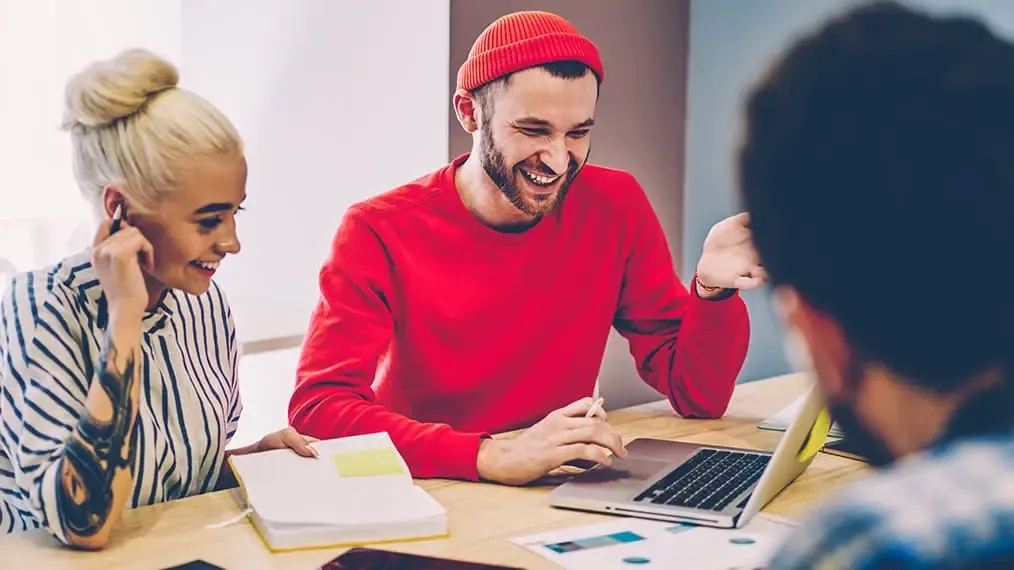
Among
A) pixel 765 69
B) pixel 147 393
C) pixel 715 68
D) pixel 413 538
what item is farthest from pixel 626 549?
pixel 715 68

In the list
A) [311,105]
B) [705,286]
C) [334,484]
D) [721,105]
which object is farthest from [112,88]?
[721,105]

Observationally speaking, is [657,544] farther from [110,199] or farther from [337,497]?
[110,199]

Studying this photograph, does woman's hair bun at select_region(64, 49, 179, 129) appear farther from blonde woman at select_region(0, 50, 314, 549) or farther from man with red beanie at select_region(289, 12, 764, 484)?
man with red beanie at select_region(289, 12, 764, 484)

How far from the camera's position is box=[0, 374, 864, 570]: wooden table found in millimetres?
1177

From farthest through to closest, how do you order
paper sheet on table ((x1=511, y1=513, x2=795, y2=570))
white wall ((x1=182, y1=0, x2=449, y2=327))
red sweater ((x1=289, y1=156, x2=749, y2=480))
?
white wall ((x1=182, y1=0, x2=449, y2=327)), red sweater ((x1=289, y1=156, x2=749, y2=480)), paper sheet on table ((x1=511, y1=513, x2=795, y2=570))

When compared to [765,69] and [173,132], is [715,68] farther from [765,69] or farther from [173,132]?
[765,69]

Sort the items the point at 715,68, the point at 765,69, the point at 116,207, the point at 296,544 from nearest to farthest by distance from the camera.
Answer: the point at 765,69 < the point at 296,544 < the point at 116,207 < the point at 715,68

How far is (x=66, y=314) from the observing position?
1.27m

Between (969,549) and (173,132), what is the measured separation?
3.50 ft

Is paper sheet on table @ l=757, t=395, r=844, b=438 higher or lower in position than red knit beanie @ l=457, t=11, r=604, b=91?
lower

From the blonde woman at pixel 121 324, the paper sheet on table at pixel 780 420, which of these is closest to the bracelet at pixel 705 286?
the paper sheet on table at pixel 780 420

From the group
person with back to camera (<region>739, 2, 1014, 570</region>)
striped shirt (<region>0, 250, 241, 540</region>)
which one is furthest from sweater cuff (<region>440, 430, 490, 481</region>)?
person with back to camera (<region>739, 2, 1014, 570</region>)

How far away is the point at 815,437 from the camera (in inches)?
56.9

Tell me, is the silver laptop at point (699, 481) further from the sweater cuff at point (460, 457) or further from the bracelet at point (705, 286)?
the bracelet at point (705, 286)
